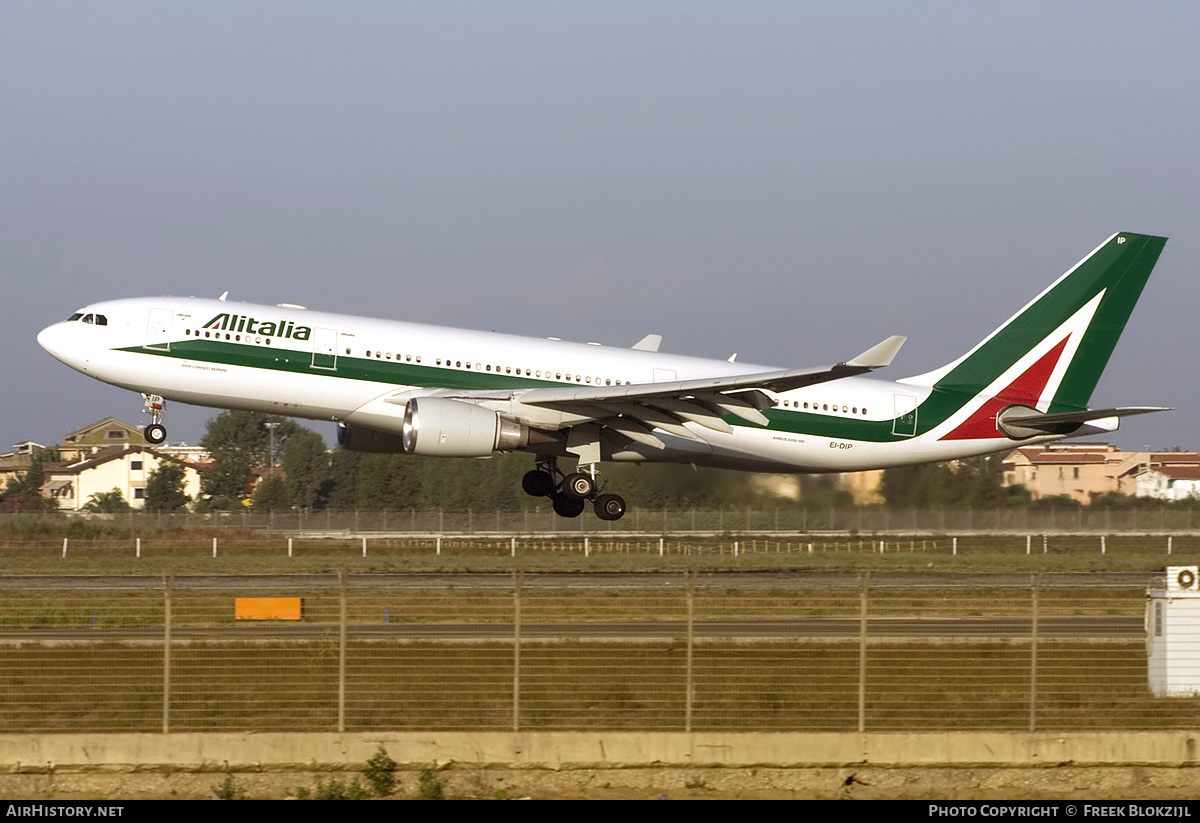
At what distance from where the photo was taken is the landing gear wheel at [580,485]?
32062 millimetres

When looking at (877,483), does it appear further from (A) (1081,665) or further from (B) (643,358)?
(A) (1081,665)

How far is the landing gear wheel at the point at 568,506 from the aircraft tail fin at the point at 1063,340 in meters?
8.88

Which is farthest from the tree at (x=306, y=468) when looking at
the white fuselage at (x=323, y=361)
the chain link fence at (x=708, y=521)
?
the white fuselage at (x=323, y=361)

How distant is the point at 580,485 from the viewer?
32062 mm

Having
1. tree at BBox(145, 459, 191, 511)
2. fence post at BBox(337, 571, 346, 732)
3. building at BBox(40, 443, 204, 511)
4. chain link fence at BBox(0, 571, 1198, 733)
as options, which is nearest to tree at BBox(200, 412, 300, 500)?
building at BBox(40, 443, 204, 511)

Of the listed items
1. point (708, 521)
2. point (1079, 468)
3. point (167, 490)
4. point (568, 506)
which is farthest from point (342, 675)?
point (167, 490)

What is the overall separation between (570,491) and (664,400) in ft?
12.9

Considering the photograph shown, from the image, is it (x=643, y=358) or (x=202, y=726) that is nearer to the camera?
(x=202, y=726)

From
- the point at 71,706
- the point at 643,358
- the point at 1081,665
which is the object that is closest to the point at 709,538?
the point at 643,358

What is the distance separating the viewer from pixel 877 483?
35.8 metres

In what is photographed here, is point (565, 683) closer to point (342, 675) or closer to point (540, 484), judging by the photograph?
point (342, 675)

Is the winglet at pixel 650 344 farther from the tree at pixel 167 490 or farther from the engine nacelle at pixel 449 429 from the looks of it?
the tree at pixel 167 490

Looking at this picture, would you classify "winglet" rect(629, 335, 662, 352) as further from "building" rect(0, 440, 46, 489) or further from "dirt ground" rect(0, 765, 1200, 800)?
"building" rect(0, 440, 46, 489)

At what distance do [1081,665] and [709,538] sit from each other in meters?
25.0
